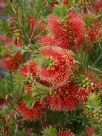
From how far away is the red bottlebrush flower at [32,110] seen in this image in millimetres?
906

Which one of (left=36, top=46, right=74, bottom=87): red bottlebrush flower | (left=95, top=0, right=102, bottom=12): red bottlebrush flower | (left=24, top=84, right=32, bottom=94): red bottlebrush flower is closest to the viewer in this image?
(left=36, top=46, right=74, bottom=87): red bottlebrush flower

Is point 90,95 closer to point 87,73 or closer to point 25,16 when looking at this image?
point 87,73

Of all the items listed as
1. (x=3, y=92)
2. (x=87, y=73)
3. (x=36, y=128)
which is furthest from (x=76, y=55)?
(x=36, y=128)

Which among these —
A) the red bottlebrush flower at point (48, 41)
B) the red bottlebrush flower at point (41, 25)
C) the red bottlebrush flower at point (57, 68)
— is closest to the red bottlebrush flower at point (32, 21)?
the red bottlebrush flower at point (41, 25)

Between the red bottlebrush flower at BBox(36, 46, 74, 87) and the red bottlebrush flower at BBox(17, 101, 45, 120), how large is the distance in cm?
12

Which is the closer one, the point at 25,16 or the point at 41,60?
the point at 41,60

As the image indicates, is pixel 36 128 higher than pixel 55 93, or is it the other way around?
pixel 55 93

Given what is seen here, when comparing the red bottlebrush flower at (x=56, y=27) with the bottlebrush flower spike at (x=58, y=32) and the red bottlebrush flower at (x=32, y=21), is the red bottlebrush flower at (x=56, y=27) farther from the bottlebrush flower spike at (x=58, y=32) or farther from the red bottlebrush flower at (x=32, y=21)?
the red bottlebrush flower at (x=32, y=21)

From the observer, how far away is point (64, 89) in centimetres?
84

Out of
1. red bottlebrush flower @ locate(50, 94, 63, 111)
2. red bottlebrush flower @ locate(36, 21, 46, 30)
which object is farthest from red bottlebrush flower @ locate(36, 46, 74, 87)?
red bottlebrush flower @ locate(36, 21, 46, 30)

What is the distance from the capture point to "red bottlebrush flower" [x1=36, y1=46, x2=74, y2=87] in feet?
2.57

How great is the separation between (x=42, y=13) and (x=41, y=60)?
1.09 ft

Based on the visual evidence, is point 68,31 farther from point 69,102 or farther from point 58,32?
point 69,102

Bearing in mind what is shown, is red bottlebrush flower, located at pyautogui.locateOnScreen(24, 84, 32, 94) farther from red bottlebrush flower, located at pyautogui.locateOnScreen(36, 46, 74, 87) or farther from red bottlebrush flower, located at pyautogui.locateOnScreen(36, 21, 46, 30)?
red bottlebrush flower, located at pyautogui.locateOnScreen(36, 21, 46, 30)
